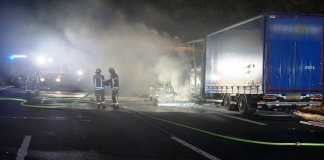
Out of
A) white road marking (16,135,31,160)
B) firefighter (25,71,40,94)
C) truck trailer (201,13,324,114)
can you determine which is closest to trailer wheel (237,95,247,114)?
truck trailer (201,13,324,114)

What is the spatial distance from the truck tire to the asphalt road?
2.07 metres

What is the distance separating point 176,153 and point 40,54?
26.2m

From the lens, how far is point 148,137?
9.34 m

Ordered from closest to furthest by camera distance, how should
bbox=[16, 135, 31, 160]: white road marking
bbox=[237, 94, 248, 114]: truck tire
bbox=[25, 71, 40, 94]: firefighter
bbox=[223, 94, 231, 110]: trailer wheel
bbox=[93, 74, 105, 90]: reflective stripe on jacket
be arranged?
bbox=[16, 135, 31, 160]: white road marking < bbox=[237, 94, 248, 114]: truck tire < bbox=[93, 74, 105, 90]: reflective stripe on jacket < bbox=[223, 94, 231, 110]: trailer wheel < bbox=[25, 71, 40, 94]: firefighter

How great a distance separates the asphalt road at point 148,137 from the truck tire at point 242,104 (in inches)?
81.6

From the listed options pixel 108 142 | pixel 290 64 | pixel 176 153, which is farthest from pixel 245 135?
pixel 290 64

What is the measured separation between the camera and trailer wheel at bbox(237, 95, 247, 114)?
1560 centimetres

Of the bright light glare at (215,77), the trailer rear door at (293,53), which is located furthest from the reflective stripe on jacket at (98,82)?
the trailer rear door at (293,53)

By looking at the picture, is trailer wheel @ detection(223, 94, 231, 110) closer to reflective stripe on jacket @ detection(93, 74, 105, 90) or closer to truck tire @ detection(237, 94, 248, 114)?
truck tire @ detection(237, 94, 248, 114)

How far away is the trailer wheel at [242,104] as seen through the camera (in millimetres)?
15602

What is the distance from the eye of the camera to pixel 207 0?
27.2 metres

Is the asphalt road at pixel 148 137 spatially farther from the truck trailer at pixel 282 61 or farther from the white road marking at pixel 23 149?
the truck trailer at pixel 282 61

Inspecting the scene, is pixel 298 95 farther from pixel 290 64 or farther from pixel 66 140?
pixel 66 140

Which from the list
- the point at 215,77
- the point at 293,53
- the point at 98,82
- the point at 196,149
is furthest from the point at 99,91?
the point at 196,149
